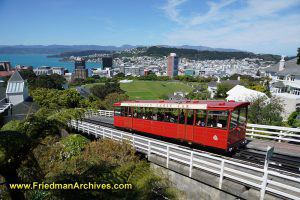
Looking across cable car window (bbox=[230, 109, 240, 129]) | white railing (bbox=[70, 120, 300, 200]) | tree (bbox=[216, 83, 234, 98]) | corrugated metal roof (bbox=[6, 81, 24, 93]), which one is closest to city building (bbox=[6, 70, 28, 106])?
corrugated metal roof (bbox=[6, 81, 24, 93])

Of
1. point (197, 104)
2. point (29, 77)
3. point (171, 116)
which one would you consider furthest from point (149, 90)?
point (197, 104)

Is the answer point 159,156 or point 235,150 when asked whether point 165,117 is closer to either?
point 159,156

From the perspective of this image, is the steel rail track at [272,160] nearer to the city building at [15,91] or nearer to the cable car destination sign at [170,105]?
the cable car destination sign at [170,105]

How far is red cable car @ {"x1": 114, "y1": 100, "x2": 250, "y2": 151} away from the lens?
11.1m

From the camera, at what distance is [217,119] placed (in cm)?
1133

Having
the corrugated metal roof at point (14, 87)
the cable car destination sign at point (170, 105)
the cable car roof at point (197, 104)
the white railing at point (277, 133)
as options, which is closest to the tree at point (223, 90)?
the white railing at point (277, 133)

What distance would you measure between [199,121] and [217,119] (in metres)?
1.07

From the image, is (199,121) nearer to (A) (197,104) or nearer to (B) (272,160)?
(A) (197,104)

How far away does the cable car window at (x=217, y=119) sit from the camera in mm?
11047

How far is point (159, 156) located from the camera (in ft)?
38.8

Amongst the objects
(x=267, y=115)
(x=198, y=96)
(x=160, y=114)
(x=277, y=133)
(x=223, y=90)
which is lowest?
(x=198, y=96)

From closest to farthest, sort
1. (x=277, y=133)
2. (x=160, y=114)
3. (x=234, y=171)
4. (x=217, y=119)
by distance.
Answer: (x=234, y=171)
(x=217, y=119)
(x=277, y=133)
(x=160, y=114)

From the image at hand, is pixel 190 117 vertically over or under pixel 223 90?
over

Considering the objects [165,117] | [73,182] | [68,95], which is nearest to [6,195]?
[73,182]
